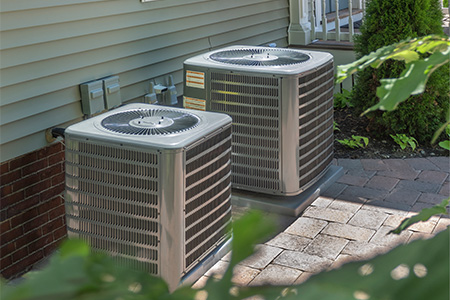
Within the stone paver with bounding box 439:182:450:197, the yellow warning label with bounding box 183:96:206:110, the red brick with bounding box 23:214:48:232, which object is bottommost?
the stone paver with bounding box 439:182:450:197

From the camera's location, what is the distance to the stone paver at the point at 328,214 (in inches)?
166

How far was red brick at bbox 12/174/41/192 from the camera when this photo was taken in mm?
3469

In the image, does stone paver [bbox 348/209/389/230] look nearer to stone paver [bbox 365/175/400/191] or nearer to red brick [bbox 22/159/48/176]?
stone paver [bbox 365/175/400/191]

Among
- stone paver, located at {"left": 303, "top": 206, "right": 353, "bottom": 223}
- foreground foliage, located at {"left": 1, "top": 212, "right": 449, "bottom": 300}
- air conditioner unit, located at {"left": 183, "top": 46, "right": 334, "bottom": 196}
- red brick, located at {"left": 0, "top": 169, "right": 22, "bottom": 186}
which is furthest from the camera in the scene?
stone paver, located at {"left": 303, "top": 206, "right": 353, "bottom": 223}

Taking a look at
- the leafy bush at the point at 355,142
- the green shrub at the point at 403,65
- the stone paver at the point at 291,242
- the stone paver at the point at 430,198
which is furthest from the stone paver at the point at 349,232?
the green shrub at the point at 403,65

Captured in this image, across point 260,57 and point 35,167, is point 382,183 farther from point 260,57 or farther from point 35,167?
point 35,167

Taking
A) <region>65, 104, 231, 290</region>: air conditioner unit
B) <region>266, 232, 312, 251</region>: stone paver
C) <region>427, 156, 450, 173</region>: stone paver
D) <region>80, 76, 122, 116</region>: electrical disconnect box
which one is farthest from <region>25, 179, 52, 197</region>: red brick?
<region>427, 156, 450, 173</region>: stone paver

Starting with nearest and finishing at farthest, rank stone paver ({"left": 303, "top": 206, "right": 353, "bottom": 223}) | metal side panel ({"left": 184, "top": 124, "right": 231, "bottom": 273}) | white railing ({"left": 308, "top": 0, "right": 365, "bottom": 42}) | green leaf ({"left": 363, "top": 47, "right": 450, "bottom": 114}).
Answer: green leaf ({"left": 363, "top": 47, "right": 450, "bottom": 114})
metal side panel ({"left": 184, "top": 124, "right": 231, "bottom": 273})
stone paver ({"left": 303, "top": 206, "right": 353, "bottom": 223})
white railing ({"left": 308, "top": 0, "right": 365, "bottom": 42})

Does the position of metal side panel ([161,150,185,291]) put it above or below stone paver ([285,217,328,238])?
above

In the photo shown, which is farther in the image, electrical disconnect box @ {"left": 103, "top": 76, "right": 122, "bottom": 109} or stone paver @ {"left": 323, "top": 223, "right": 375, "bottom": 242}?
electrical disconnect box @ {"left": 103, "top": 76, "right": 122, "bottom": 109}

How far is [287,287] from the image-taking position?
30 centimetres

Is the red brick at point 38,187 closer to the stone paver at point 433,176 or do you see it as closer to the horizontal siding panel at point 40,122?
the horizontal siding panel at point 40,122

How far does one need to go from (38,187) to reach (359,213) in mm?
2210

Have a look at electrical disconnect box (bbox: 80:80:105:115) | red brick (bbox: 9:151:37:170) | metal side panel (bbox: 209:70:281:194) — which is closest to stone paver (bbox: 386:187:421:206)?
metal side panel (bbox: 209:70:281:194)
